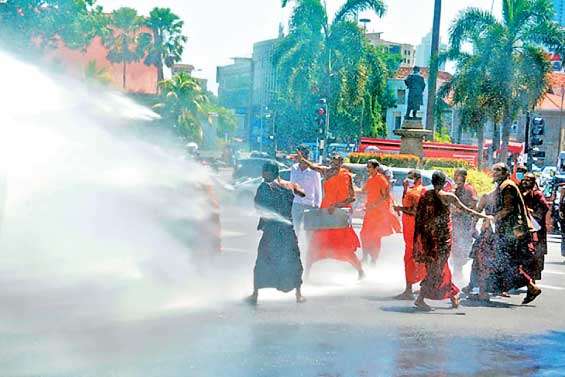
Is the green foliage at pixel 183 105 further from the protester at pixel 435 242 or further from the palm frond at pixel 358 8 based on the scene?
the protester at pixel 435 242

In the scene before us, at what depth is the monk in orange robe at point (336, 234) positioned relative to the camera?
12750 millimetres

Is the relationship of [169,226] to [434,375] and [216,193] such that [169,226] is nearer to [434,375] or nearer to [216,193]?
[216,193]

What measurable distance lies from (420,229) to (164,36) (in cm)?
6092

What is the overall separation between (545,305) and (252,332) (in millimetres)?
4511

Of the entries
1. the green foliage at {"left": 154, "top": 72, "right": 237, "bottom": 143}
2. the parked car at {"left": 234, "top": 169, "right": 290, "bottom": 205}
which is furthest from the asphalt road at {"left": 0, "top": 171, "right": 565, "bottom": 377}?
the green foliage at {"left": 154, "top": 72, "right": 237, "bottom": 143}

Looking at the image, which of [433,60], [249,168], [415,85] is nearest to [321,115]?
[415,85]

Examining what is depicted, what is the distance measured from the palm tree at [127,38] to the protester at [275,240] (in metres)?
59.8

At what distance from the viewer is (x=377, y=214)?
1395cm

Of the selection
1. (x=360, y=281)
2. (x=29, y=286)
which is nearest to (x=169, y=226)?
(x=29, y=286)

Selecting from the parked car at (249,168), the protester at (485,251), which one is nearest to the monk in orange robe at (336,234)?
the protester at (485,251)

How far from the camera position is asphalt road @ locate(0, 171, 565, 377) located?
7332 millimetres

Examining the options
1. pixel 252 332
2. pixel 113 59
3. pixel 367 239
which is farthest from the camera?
pixel 113 59

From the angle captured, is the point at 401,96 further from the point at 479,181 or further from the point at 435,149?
the point at 479,181

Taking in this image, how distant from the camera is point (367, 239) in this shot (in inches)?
553
